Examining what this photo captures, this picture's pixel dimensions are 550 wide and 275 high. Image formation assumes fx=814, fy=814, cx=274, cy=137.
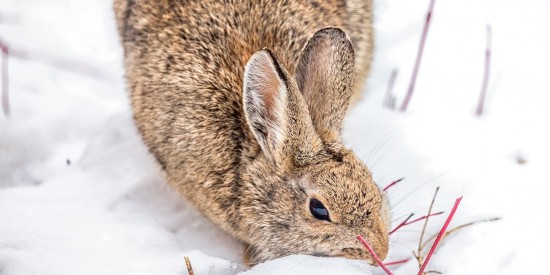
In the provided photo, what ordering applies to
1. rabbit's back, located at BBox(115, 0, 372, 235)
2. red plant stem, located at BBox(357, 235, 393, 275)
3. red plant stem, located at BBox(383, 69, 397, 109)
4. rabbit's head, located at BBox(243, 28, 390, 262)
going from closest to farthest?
red plant stem, located at BBox(357, 235, 393, 275) → rabbit's head, located at BBox(243, 28, 390, 262) → rabbit's back, located at BBox(115, 0, 372, 235) → red plant stem, located at BBox(383, 69, 397, 109)

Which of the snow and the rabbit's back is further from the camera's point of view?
the rabbit's back

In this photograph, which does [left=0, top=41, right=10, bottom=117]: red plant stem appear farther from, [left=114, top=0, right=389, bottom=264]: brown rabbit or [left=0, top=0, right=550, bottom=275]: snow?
[left=114, top=0, right=389, bottom=264]: brown rabbit

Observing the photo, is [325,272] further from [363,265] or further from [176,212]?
[176,212]

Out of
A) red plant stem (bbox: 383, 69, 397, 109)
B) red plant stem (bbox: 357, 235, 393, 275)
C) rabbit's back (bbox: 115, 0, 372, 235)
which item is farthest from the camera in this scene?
red plant stem (bbox: 383, 69, 397, 109)

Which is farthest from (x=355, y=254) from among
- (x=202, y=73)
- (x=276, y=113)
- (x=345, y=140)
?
(x=345, y=140)

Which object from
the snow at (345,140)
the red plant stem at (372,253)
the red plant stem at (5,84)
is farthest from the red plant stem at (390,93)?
the red plant stem at (5,84)

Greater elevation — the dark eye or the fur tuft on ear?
the fur tuft on ear

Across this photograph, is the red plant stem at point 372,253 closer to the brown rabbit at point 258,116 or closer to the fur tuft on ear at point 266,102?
the brown rabbit at point 258,116

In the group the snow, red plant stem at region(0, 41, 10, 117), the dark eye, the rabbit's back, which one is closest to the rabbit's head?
the dark eye
